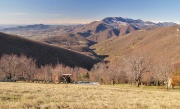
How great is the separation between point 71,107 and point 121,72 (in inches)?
4701

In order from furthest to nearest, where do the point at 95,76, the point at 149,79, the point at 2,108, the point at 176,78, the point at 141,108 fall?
1. the point at 95,76
2. the point at 149,79
3. the point at 176,78
4. the point at 141,108
5. the point at 2,108

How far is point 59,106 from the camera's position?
824 inches

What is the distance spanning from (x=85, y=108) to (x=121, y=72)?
391 feet

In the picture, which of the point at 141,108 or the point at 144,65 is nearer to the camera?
the point at 141,108

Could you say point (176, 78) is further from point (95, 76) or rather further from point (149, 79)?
point (95, 76)

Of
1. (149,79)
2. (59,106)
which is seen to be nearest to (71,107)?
(59,106)

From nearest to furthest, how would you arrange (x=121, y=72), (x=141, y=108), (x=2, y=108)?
(x=2, y=108) → (x=141, y=108) → (x=121, y=72)

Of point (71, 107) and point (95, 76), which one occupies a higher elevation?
point (71, 107)

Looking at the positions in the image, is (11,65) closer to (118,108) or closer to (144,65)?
(144,65)

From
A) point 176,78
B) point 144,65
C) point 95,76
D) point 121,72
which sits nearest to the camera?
point 144,65

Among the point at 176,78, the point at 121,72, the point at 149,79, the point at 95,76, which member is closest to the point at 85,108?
the point at 176,78

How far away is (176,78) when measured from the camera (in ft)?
316

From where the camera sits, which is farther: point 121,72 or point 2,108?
point 121,72

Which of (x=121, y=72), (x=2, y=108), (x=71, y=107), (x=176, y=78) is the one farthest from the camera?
(x=121, y=72)
